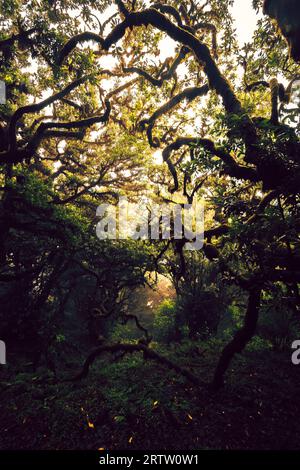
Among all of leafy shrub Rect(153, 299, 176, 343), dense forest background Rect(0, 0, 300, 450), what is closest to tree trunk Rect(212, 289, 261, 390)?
dense forest background Rect(0, 0, 300, 450)

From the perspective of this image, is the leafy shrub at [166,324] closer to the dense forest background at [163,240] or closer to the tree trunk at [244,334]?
the dense forest background at [163,240]

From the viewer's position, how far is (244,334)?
5480 millimetres

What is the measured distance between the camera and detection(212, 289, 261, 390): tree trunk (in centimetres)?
511

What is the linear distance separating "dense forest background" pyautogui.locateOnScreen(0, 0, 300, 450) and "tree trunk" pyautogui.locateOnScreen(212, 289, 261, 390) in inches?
1.2

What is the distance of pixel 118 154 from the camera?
370 inches

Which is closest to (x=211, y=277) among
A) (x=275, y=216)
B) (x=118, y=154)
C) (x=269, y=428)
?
(x=118, y=154)

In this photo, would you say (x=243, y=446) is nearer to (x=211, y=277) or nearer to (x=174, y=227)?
(x=174, y=227)

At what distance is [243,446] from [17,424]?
433cm

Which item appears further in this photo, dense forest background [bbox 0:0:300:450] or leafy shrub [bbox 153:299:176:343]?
leafy shrub [bbox 153:299:176:343]

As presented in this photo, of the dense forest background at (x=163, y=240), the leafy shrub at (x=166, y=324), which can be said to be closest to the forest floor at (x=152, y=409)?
the dense forest background at (x=163, y=240)

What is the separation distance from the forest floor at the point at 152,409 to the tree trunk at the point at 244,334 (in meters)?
0.41

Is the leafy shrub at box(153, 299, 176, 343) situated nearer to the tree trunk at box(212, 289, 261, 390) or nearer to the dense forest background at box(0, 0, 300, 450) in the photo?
the dense forest background at box(0, 0, 300, 450)

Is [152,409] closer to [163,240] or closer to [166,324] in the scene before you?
[163,240]

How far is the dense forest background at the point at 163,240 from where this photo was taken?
4.54 m
